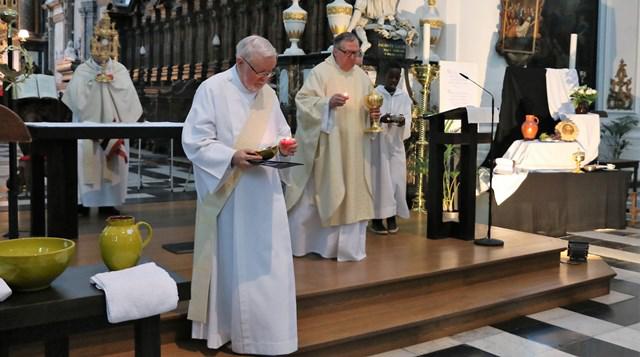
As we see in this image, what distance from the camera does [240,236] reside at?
3566mm

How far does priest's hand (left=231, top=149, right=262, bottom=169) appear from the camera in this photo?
11.1 ft

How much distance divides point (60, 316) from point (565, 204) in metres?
7.05

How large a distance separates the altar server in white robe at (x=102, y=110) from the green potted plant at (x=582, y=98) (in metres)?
5.73

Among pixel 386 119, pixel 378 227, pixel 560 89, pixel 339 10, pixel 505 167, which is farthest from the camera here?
pixel 560 89

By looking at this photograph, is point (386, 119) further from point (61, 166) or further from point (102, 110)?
point (102, 110)

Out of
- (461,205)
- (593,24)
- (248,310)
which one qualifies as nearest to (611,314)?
(461,205)

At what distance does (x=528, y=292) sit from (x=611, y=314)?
1.99 ft

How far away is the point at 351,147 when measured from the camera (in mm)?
5273

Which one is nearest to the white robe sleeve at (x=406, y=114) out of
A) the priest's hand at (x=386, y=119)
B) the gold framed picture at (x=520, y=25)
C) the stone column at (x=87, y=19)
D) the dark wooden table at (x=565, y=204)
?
the priest's hand at (x=386, y=119)

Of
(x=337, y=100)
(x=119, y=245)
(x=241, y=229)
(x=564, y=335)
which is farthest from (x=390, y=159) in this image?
(x=119, y=245)

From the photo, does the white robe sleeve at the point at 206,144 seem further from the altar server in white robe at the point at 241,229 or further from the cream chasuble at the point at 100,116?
the cream chasuble at the point at 100,116

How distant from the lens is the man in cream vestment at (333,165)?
5.19 m

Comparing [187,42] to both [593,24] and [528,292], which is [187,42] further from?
[528,292]

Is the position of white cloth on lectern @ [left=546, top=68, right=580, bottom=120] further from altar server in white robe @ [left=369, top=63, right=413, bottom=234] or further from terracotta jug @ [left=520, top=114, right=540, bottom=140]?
altar server in white robe @ [left=369, top=63, right=413, bottom=234]
